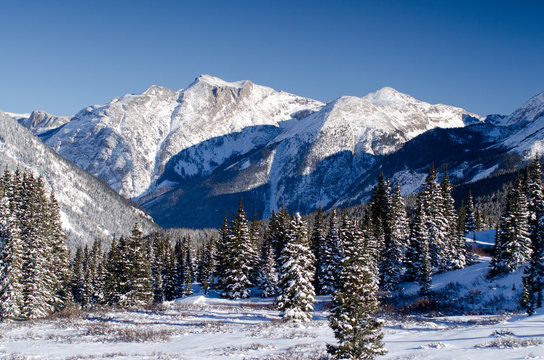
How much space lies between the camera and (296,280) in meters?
37.2

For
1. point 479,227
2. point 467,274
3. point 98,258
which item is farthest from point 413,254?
point 98,258

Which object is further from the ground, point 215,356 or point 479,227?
point 479,227

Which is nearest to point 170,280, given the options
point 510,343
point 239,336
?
point 239,336

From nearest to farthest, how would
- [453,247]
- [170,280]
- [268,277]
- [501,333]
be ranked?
1. [501,333]
2. [453,247]
3. [268,277]
4. [170,280]

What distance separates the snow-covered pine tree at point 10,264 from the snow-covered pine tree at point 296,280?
23629mm

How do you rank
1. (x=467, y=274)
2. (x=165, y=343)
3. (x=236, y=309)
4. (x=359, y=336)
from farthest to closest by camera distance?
(x=467, y=274)
(x=236, y=309)
(x=165, y=343)
(x=359, y=336)

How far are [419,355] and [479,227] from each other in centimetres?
8819

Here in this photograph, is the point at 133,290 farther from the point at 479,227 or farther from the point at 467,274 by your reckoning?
the point at 479,227

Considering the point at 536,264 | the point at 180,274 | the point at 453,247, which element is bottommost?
the point at 180,274

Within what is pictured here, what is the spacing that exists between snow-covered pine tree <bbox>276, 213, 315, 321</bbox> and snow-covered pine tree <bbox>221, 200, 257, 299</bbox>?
18012mm

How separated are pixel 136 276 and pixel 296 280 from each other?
2477 cm

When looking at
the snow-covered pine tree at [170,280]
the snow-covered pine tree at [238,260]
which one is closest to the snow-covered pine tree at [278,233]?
the snow-covered pine tree at [238,260]

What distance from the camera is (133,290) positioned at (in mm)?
51750

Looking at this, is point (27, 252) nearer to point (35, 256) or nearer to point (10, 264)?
point (35, 256)
